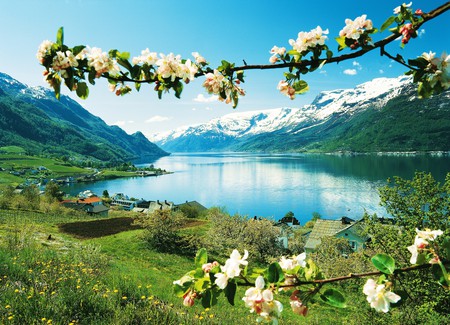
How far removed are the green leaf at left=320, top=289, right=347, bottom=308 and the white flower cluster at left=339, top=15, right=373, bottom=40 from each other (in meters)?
1.67

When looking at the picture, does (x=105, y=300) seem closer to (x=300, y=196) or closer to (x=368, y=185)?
(x=300, y=196)

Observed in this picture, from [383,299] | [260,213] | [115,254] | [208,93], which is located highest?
[208,93]

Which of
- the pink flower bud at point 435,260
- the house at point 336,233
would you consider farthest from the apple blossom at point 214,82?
the house at point 336,233

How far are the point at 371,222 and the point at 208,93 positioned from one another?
663 inches

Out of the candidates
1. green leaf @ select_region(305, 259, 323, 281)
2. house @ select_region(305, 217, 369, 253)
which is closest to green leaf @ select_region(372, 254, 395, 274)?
green leaf @ select_region(305, 259, 323, 281)

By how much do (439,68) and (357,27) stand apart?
0.61m

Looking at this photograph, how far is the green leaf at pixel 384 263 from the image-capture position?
1652 millimetres

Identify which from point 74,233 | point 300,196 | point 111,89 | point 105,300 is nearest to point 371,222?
point 105,300

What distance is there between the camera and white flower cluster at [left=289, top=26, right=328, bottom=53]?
2.18 meters

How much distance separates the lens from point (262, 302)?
65.8 inches

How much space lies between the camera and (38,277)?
7828mm

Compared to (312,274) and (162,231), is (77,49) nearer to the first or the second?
(312,274)

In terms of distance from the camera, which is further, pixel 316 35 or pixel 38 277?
pixel 38 277

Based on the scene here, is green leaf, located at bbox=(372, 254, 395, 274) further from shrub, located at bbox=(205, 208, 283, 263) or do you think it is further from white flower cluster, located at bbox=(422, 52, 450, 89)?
shrub, located at bbox=(205, 208, 283, 263)
